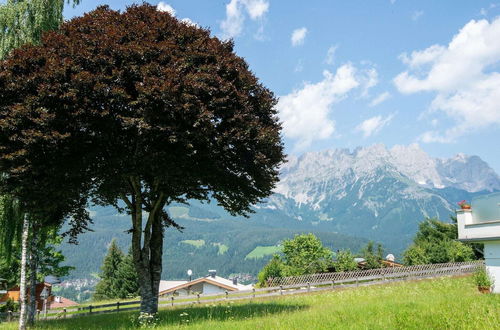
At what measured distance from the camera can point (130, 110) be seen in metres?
15.2

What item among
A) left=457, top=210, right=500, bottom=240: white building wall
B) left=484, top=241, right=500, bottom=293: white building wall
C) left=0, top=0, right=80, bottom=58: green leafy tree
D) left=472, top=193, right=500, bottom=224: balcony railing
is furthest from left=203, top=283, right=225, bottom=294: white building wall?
left=0, top=0, right=80, bottom=58: green leafy tree

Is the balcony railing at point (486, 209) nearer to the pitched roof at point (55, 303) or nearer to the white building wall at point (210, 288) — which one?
the pitched roof at point (55, 303)

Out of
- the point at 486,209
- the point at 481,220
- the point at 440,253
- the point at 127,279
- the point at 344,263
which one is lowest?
the point at 127,279

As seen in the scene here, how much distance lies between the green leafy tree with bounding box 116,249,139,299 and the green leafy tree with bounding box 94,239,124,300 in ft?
3.51

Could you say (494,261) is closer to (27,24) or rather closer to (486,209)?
(486,209)

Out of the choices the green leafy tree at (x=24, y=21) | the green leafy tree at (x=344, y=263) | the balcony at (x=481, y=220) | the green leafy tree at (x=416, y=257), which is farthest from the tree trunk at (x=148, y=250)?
the green leafy tree at (x=416, y=257)

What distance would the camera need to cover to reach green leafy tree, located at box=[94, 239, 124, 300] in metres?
95.5

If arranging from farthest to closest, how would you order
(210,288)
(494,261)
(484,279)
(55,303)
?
(55,303)
(210,288)
(484,279)
(494,261)

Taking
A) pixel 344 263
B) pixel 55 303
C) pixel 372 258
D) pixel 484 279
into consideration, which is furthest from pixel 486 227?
pixel 55 303

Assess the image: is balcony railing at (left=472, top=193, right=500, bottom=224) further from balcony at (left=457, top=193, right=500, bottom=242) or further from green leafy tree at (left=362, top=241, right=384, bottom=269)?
green leafy tree at (left=362, top=241, right=384, bottom=269)

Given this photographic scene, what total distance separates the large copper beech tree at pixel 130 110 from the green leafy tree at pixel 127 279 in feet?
264

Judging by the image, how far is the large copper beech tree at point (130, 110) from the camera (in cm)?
1470

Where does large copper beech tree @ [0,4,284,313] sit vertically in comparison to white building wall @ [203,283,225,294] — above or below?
above

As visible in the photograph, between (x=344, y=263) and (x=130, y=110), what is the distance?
144 ft
